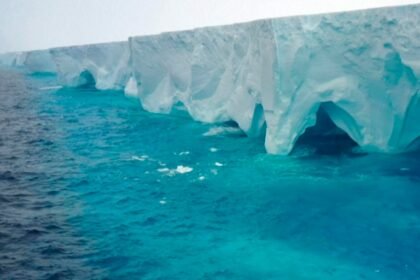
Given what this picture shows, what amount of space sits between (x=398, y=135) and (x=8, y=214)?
27.8 ft

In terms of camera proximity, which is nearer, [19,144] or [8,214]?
[8,214]

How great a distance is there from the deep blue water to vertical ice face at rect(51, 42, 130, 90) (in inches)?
438

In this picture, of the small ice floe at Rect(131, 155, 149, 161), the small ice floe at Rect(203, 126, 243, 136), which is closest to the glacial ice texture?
the small ice floe at Rect(203, 126, 243, 136)

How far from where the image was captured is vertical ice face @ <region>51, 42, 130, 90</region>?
2256cm

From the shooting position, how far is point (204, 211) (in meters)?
6.98

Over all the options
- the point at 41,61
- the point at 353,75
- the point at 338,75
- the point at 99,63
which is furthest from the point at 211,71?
the point at 41,61

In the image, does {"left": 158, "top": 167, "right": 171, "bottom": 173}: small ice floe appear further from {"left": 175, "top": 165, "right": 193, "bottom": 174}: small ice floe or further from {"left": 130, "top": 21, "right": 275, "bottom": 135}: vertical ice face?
{"left": 130, "top": 21, "right": 275, "bottom": 135}: vertical ice face

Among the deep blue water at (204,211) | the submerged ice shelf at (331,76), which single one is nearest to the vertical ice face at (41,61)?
the deep blue water at (204,211)

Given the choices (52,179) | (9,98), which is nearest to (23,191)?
(52,179)

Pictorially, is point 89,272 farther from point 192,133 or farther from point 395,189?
point 192,133

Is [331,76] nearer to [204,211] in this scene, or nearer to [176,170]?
[176,170]

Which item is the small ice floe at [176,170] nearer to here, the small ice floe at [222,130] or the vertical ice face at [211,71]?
the vertical ice face at [211,71]

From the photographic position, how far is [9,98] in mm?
25094

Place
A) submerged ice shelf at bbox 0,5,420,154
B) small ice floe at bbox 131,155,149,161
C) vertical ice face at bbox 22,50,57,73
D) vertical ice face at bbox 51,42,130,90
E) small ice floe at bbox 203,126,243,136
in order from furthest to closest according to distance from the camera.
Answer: vertical ice face at bbox 22,50,57,73
vertical ice face at bbox 51,42,130,90
small ice floe at bbox 203,126,243,136
small ice floe at bbox 131,155,149,161
submerged ice shelf at bbox 0,5,420,154
